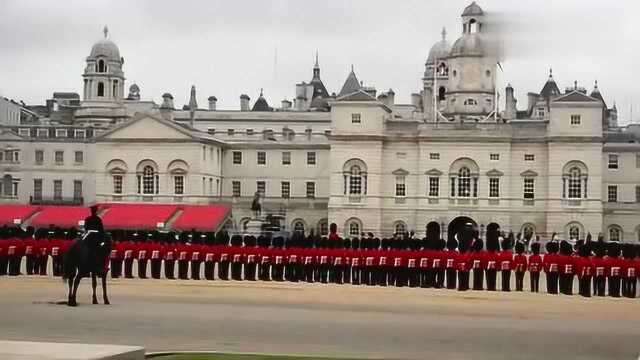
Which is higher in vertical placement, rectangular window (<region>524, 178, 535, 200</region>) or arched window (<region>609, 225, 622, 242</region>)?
rectangular window (<region>524, 178, 535, 200</region>)

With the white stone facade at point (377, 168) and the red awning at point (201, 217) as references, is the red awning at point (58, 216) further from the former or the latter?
the red awning at point (201, 217)

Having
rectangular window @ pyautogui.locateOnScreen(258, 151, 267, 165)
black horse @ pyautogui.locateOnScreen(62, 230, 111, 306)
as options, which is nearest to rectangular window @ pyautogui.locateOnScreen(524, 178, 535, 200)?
rectangular window @ pyautogui.locateOnScreen(258, 151, 267, 165)

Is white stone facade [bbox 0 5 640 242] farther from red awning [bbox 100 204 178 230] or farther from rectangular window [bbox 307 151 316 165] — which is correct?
red awning [bbox 100 204 178 230]

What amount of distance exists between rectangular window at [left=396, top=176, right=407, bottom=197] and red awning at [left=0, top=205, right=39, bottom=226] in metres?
24.2

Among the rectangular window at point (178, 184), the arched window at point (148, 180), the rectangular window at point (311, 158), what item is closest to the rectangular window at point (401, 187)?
the rectangular window at point (311, 158)

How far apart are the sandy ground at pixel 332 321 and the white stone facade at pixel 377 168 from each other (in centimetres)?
4915

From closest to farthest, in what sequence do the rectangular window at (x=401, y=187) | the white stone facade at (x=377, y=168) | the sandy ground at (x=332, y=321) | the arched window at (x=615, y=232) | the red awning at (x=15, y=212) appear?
1. the sandy ground at (x=332, y=321)
2. the white stone facade at (x=377, y=168)
3. the red awning at (x=15, y=212)
4. the rectangular window at (x=401, y=187)
5. the arched window at (x=615, y=232)

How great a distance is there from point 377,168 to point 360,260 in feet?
156

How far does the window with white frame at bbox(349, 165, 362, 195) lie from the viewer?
8106 centimetres

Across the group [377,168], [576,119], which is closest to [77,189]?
[377,168]

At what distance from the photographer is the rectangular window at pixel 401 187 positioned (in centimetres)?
8131

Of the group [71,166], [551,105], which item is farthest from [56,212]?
[551,105]

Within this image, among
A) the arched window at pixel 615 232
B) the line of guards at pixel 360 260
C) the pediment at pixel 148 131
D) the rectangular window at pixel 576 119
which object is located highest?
the rectangular window at pixel 576 119

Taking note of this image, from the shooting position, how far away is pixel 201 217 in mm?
79750
